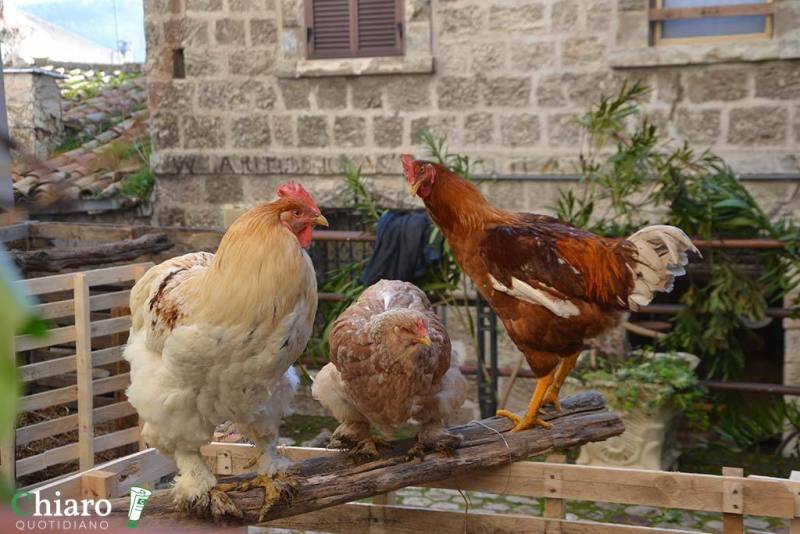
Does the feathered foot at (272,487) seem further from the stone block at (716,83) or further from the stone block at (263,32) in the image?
the stone block at (263,32)

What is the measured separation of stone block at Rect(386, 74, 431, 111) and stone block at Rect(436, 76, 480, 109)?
11cm

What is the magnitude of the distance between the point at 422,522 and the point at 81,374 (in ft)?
6.67

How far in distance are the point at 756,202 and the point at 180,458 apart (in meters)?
4.61

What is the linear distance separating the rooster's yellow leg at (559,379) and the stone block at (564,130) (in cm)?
306

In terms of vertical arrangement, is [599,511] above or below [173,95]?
below

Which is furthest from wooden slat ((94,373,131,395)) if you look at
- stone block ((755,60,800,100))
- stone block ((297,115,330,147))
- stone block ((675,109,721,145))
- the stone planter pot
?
stone block ((755,60,800,100))

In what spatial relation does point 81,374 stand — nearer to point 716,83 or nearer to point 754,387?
point 754,387

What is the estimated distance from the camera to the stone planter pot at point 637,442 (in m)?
5.65

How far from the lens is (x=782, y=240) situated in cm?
572

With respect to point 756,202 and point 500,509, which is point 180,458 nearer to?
point 500,509

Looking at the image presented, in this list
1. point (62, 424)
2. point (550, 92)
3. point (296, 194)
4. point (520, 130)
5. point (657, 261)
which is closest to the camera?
point (296, 194)

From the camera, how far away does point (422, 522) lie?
151 inches

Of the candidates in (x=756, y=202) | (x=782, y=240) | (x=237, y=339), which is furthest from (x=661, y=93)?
(x=237, y=339)

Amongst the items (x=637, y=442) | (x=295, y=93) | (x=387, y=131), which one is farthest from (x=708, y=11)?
(x=295, y=93)
